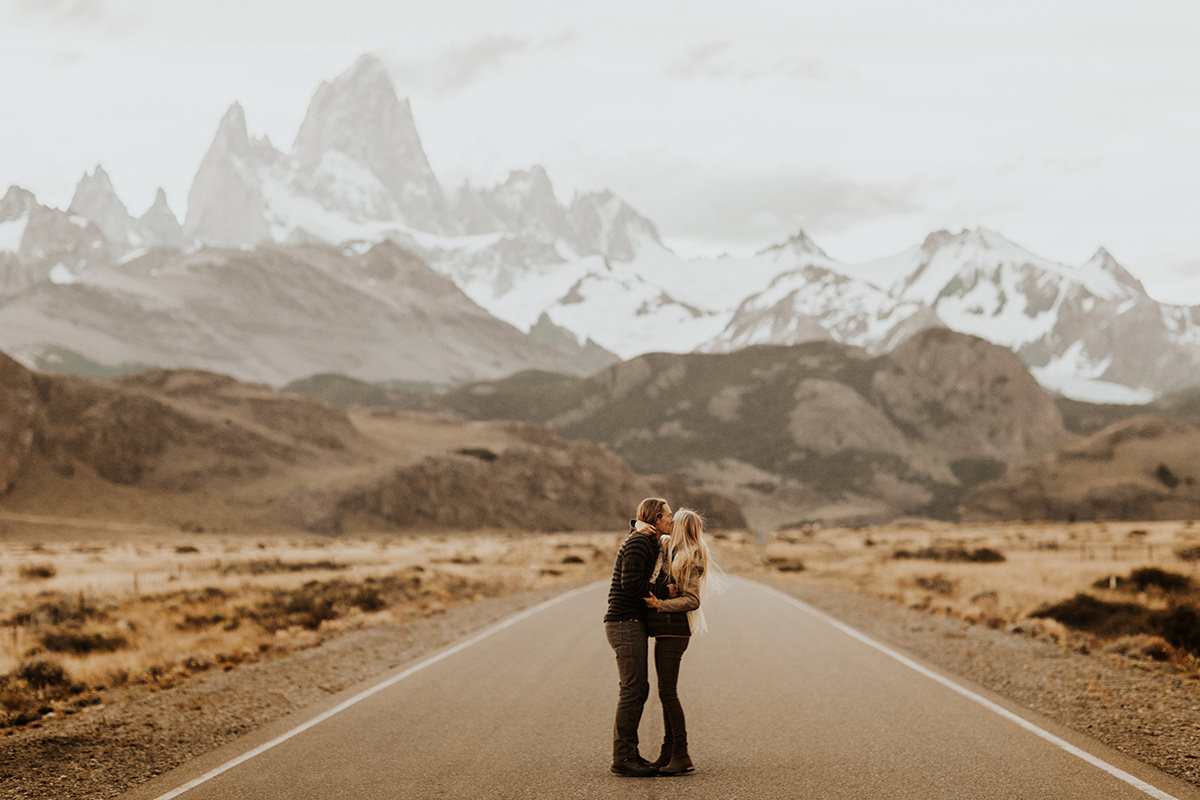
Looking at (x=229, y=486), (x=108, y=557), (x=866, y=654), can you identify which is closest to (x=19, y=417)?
(x=229, y=486)

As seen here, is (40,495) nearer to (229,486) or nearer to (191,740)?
(229,486)

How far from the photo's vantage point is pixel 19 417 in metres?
91.3

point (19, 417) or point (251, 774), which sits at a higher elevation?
point (19, 417)

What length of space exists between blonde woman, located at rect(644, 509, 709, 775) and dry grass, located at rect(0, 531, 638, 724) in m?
7.01

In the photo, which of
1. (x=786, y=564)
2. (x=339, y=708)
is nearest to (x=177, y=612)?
(x=339, y=708)

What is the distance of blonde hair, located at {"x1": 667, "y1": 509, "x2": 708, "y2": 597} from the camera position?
309 inches

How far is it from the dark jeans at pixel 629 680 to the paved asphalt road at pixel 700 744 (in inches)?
9.9

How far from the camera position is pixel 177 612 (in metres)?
20.9

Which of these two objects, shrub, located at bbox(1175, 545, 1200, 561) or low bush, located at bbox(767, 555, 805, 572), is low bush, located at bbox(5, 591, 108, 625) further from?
shrub, located at bbox(1175, 545, 1200, 561)

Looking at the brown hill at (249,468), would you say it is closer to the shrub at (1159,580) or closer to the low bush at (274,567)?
the low bush at (274,567)

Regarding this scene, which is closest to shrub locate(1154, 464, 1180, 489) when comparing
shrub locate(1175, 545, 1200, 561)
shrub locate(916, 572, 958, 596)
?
shrub locate(1175, 545, 1200, 561)

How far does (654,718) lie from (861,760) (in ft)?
8.02

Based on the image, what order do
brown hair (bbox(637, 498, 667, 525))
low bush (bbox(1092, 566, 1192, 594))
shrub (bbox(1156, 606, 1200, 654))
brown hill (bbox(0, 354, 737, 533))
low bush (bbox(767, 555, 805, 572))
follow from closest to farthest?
brown hair (bbox(637, 498, 667, 525)) → shrub (bbox(1156, 606, 1200, 654)) → low bush (bbox(1092, 566, 1192, 594)) → low bush (bbox(767, 555, 805, 572)) → brown hill (bbox(0, 354, 737, 533))

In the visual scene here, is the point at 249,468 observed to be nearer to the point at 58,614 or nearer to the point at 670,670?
the point at 58,614
